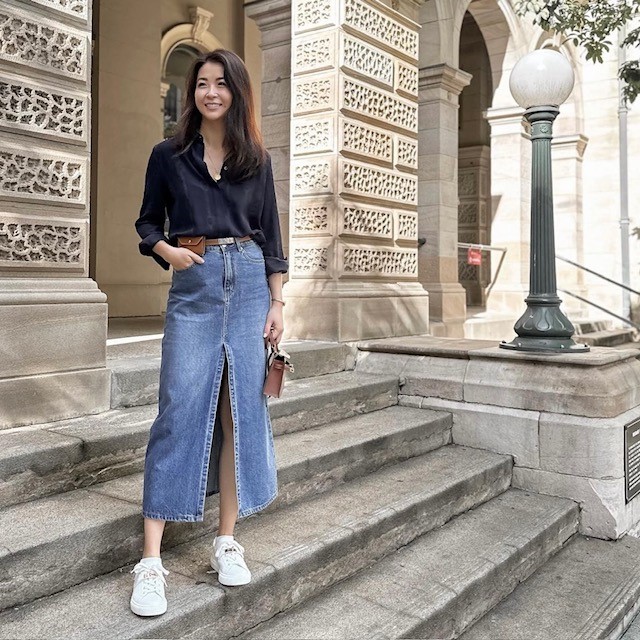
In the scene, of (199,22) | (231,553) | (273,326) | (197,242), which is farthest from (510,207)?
(231,553)

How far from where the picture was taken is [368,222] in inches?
245

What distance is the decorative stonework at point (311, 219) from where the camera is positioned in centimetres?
593

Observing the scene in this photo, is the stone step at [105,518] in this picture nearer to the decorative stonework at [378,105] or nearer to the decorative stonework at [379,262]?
the decorative stonework at [379,262]

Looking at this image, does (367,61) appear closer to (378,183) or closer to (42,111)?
(378,183)

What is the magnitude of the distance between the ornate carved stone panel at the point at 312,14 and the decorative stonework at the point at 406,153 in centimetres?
127

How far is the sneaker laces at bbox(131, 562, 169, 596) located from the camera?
2.37 m

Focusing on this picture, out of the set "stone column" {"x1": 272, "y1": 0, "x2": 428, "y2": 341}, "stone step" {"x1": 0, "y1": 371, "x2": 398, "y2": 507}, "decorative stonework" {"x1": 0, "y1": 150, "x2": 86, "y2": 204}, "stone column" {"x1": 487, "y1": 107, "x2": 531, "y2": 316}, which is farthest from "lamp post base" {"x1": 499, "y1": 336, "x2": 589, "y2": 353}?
"stone column" {"x1": 487, "y1": 107, "x2": 531, "y2": 316}

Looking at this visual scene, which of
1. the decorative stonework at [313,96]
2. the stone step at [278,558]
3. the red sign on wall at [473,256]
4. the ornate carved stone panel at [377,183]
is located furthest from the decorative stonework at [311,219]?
the red sign on wall at [473,256]

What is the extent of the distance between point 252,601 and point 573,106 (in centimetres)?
1192

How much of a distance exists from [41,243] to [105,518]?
5.08 feet

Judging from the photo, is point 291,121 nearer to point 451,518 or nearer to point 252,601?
point 451,518

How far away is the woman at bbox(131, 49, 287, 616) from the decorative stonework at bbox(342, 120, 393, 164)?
338 cm

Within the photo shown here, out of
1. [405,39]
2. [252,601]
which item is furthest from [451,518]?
[405,39]

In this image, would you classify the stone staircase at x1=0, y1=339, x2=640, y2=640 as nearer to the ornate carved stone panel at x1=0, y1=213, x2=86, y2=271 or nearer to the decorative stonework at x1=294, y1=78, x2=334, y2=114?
the ornate carved stone panel at x1=0, y1=213, x2=86, y2=271
